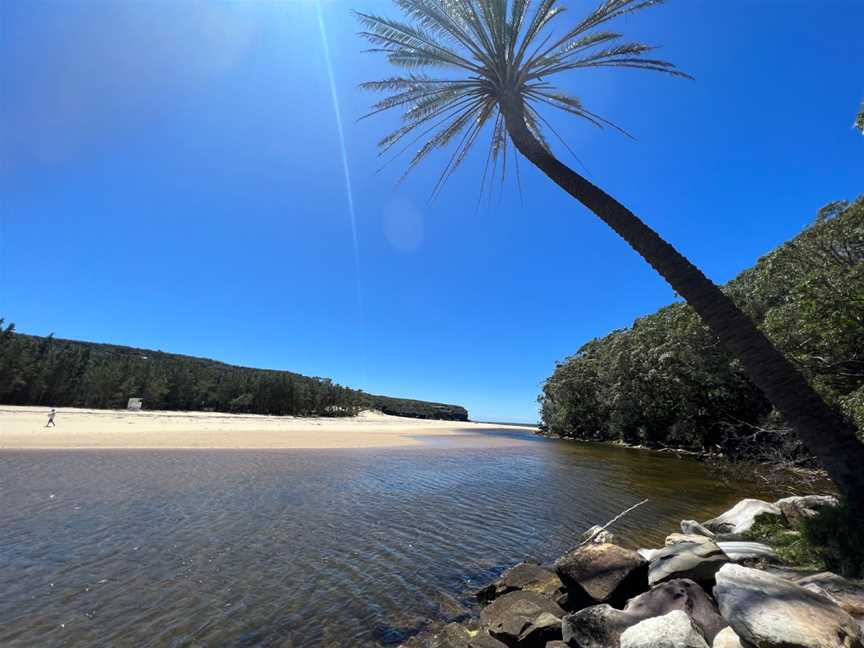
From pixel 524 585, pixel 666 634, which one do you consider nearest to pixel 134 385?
pixel 524 585

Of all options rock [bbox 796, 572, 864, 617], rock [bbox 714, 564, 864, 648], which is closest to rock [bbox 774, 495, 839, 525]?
rock [bbox 796, 572, 864, 617]

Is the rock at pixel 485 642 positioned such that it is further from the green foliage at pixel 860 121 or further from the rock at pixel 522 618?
the green foliage at pixel 860 121

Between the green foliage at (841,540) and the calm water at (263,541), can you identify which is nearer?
the green foliage at (841,540)

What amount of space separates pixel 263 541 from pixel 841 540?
1123cm

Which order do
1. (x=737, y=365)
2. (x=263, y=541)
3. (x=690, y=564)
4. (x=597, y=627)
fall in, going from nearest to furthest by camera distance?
(x=597, y=627) < (x=690, y=564) < (x=263, y=541) < (x=737, y=365)

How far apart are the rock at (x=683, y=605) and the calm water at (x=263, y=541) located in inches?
135

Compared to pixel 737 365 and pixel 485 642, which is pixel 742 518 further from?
pixel 737 365

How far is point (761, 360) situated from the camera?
6074 millimetres

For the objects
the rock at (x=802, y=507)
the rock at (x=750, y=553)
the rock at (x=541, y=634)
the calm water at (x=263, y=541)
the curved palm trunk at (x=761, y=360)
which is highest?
the curved palm trunk at (x=761, y=360)

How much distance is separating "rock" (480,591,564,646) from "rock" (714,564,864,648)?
2.19 meters

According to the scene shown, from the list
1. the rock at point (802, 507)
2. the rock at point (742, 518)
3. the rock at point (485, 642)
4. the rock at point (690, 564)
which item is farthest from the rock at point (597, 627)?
the rock at point (742, 518)

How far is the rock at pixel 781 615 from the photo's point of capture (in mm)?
3453

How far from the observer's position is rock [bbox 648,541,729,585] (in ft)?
18.2

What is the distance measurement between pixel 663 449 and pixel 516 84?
4351cm
